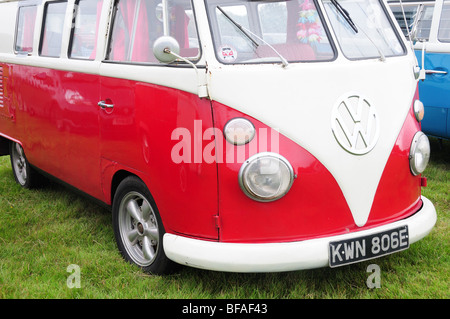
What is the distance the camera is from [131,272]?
354 cm

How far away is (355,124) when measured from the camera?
3020mm

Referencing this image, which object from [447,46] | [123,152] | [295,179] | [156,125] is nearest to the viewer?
[295,179]

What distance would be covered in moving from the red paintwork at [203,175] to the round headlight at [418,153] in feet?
0.16

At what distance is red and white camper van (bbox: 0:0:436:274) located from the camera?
2881 mm

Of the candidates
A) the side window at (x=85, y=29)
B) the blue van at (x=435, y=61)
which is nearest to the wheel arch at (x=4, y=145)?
the side window at (x=85, y=29)

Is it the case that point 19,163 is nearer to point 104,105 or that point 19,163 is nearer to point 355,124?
point 104,105

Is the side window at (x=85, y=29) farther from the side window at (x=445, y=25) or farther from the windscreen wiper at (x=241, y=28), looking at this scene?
the side window at (x=445, y=25)

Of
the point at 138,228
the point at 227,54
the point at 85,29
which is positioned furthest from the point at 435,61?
the point at 138,228

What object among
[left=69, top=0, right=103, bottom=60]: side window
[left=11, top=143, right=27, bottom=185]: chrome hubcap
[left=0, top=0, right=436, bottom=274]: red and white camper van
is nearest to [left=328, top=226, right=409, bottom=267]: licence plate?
[left=0, top=0, right=436, bottom=274]: red and white camper van

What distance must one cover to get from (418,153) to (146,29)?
1.81 metres

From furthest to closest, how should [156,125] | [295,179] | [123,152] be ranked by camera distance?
[123,152]
[156,125]
[295,179]
